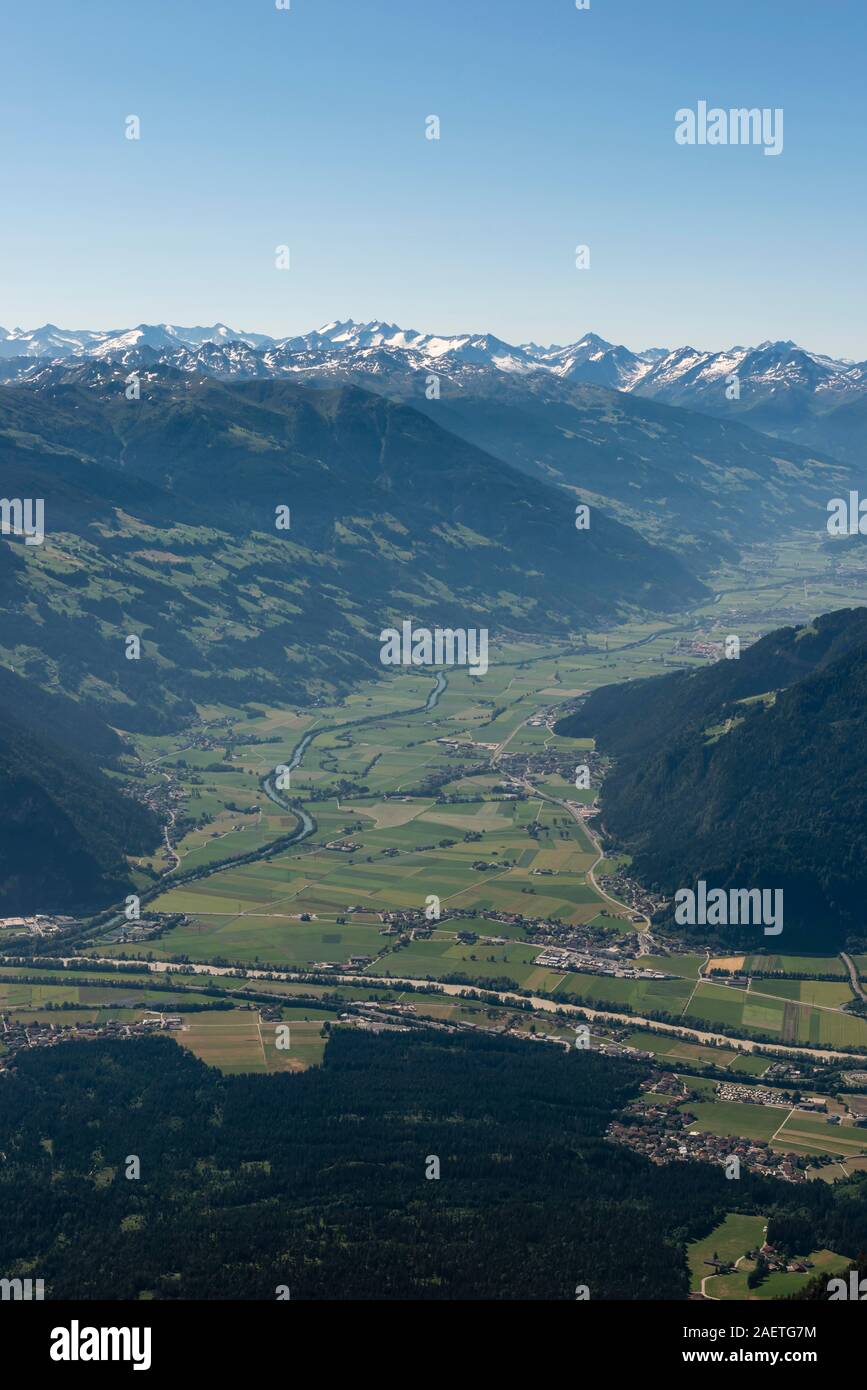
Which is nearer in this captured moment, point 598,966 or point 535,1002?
point 535,1002

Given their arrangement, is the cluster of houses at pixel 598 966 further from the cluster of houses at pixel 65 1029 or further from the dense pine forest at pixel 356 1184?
the cluster of houses at pixel 65 1029

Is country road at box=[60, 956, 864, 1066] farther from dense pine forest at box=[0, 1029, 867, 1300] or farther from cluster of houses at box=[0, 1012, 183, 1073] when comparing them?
cluster of houses at box=[0, 1012, 183, 1073]

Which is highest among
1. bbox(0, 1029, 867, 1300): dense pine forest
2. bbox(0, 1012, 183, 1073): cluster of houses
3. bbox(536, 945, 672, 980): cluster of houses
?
bbox(536, 945, 672, 980): cluster of houses

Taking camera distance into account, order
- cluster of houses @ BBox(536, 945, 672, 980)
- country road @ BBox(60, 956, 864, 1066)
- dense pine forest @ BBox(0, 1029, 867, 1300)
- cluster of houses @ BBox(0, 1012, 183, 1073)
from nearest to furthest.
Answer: dense pine forest @ BBox(0, 1029, 867, 1300), country road @ BBox(60, 956, 864, 1066), cluster of houses @ BBox(0, 1012, 183, 1073), cluster of houses @ BBox(536, 945, 672, 980)

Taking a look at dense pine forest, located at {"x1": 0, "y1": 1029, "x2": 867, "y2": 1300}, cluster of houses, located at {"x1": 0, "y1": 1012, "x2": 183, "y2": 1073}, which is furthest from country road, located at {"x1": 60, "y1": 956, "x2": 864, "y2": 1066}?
cluster of houses, located at {"x1": 0, "y1": 1012, "x2": 183, "y2": 1073}

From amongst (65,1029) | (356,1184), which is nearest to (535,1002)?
(356,1184)

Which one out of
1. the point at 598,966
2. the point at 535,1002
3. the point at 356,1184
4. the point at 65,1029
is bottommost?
the point at 356,1184

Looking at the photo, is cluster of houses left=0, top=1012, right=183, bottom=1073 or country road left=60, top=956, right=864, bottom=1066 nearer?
country road left=60, top=956, right=864, bottom=1066

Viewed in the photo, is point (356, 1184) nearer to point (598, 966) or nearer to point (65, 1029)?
point (65, 1029)
